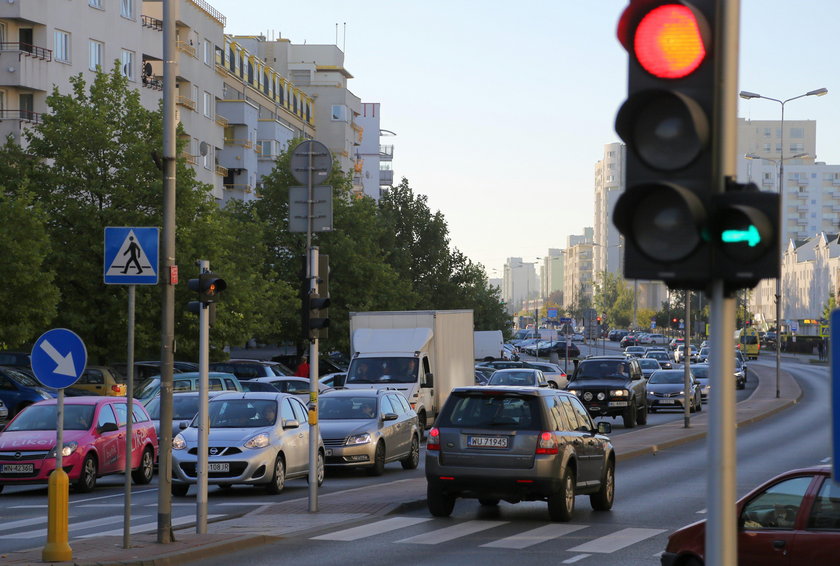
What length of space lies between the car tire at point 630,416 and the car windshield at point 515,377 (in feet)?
12.7

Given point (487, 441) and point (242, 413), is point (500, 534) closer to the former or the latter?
point (487, 441)

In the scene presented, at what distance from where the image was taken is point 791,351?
13950 cm

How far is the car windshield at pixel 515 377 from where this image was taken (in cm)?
4500

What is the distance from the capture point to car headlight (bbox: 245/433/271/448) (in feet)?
73.2

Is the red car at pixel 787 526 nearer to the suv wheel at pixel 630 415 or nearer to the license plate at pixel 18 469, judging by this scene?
the license plate at pixel 18 469

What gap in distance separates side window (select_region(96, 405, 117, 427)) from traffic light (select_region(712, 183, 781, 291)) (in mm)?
19375

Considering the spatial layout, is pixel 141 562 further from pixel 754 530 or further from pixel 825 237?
pixel 825 237

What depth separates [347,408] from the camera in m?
26.9

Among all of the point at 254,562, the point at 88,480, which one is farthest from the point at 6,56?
the point at 254,562

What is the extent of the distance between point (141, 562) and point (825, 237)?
562 ft

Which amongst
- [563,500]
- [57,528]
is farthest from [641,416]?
[57,528]

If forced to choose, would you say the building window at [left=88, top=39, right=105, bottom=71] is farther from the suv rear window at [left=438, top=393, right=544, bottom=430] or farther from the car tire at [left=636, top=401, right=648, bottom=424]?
the suv rear window at [left=438, top=393, right=544, bottom=430]

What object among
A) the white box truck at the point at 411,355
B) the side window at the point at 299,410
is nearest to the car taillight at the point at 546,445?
the side window at the point at 299,410

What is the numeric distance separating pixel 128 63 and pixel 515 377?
30.0m
